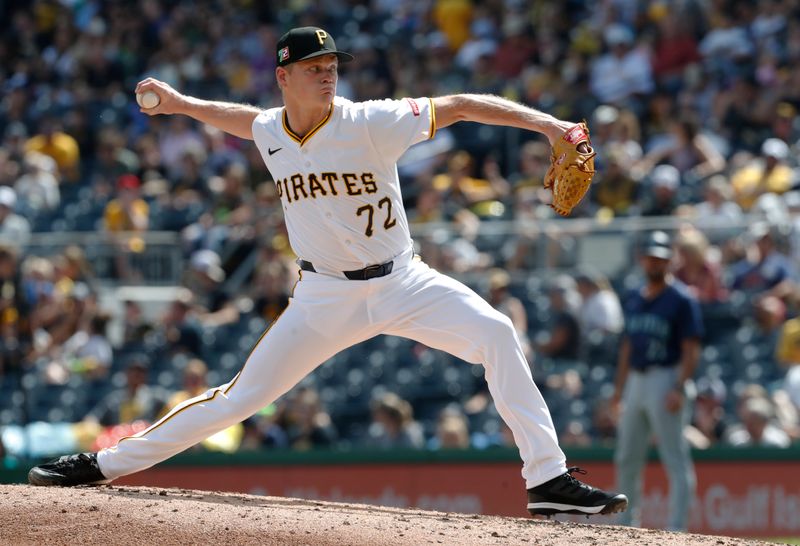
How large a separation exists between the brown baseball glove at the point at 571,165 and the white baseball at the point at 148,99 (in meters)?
1.73

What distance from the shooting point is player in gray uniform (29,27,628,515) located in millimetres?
5562

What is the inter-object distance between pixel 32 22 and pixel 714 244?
36.2 feet

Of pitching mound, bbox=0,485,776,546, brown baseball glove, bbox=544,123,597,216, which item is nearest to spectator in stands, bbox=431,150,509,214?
pitching mound, bbox=0,485,776,546

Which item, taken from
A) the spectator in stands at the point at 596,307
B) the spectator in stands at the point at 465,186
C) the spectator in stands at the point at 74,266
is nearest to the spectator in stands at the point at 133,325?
the spectator in stands at the point at 74,266

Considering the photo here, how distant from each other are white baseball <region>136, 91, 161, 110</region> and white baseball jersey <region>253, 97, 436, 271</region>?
61 centimetres

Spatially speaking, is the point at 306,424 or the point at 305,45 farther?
the point at 306,424

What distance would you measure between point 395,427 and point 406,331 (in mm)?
5186

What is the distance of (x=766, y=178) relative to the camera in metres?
11.7

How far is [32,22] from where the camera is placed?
18.7 m

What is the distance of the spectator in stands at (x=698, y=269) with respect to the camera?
11.0 meters

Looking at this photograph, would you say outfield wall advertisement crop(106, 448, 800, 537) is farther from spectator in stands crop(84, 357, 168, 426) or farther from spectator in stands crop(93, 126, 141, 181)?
spectator in stands crop(93, 126, 141, 181)

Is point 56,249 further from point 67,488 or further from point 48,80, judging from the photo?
point 67,488

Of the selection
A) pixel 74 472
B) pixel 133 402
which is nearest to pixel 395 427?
pixel 133 402

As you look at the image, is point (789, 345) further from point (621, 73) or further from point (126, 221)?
point (126, 221)
